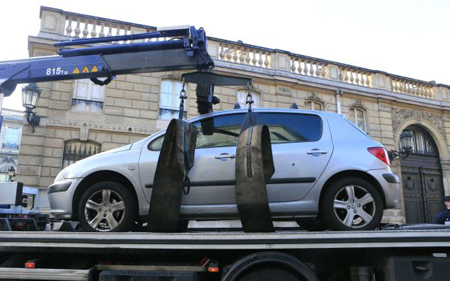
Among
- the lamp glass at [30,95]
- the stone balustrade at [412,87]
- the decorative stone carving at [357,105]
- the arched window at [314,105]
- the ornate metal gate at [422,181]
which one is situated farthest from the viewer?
the stone balustrade at [412,87]

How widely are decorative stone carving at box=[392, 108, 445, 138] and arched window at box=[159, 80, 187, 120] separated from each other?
412 inches

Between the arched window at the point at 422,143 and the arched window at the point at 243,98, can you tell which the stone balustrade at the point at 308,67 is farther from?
the arched window at the point at 422,143

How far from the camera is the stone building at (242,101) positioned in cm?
1172

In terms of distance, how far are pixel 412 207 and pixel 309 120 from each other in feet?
45.8

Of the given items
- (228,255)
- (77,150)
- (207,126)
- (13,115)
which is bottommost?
(228,255)

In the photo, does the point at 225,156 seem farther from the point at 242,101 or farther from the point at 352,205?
the point at 242,101

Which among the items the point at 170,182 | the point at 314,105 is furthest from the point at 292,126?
the point at 314,105

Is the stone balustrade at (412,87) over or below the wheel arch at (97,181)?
over

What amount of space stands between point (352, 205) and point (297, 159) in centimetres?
79

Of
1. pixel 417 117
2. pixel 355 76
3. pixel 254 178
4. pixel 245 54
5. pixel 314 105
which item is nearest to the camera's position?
pixel 254 178

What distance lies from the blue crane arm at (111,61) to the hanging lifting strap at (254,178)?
1.91m

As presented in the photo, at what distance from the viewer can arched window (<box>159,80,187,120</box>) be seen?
1308 cm

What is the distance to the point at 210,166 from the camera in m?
3.84

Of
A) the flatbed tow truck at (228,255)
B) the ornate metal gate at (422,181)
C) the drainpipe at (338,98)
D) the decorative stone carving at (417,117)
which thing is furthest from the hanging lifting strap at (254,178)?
the decorative stone carving at (417,117)
